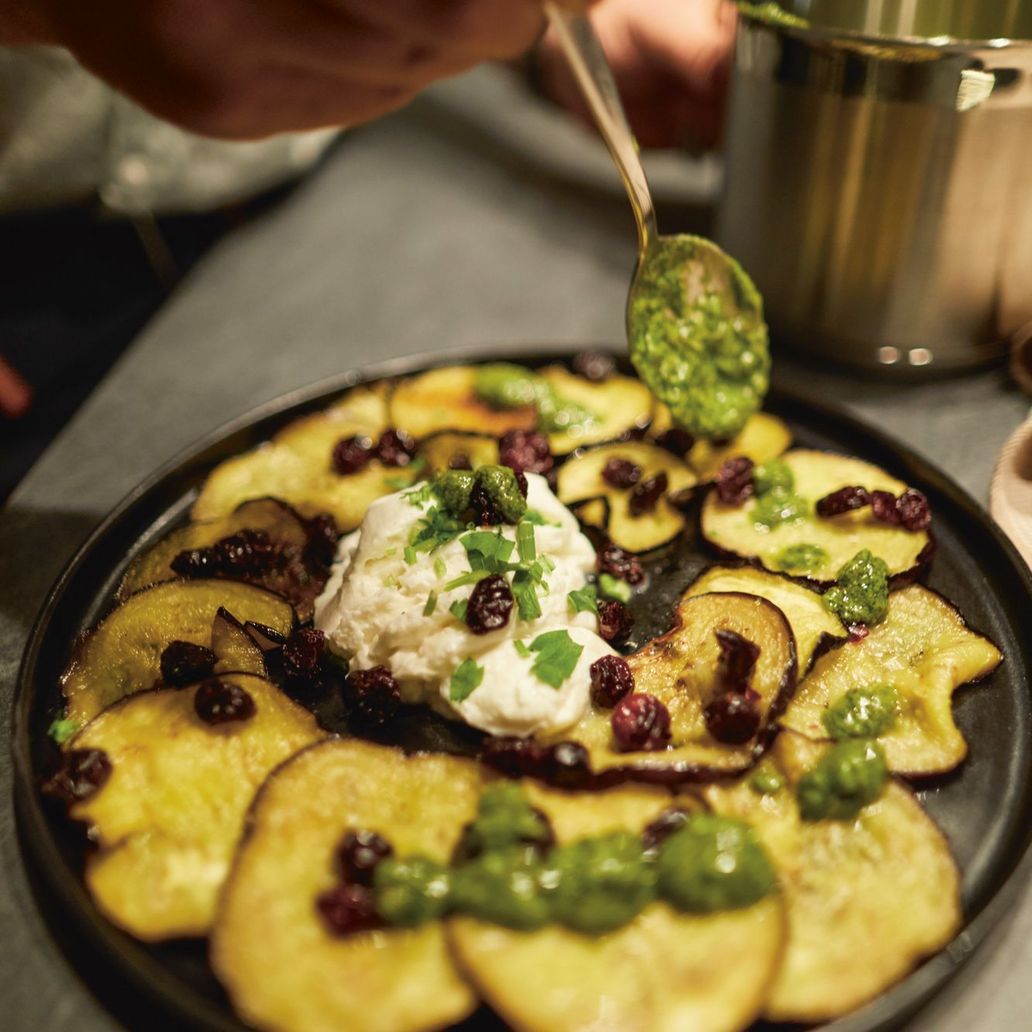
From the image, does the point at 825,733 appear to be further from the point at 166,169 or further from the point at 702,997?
the point at 166,169

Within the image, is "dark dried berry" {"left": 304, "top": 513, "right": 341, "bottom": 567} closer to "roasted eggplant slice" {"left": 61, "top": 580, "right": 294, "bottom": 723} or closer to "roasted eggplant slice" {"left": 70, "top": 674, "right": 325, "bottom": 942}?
"roasted eggplant slice" {"left": 61, "top": 580, "right": 294, "bottom": 723}

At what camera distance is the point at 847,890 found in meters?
Answer: 1.32

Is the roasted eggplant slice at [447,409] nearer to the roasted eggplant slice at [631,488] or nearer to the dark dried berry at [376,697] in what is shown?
the roasted eggplant slice at [631,488]

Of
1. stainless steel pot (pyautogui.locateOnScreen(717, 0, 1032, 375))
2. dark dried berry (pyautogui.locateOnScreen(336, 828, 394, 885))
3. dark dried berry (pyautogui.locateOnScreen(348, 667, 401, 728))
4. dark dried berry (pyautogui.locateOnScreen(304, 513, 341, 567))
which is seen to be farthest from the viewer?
stainless steel pot (pyautogui.locateOnScreen(717, 0, 1032, 375))

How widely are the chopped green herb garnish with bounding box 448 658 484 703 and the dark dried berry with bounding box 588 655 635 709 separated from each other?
0.19m

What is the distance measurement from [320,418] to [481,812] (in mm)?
1139

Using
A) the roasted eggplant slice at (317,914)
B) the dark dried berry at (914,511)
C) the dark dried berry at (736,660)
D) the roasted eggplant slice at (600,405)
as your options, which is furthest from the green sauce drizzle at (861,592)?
the roasted eggplant slice at (317,914)

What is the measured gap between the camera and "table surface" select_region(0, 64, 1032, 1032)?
1.40 meters

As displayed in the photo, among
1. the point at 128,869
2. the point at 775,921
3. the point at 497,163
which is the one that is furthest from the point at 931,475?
the point at 497,163

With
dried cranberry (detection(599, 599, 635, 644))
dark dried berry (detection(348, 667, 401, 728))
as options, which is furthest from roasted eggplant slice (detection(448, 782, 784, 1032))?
dried cranberry (detection(599, 599, 635, 644))

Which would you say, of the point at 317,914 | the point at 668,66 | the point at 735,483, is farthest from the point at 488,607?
the point at 668,66

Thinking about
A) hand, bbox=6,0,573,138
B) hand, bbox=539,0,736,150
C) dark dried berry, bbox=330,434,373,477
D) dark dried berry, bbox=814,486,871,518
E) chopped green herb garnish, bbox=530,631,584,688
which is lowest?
dark dried berry, bbox=330,434,373,477

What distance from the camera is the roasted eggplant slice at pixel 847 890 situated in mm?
1213

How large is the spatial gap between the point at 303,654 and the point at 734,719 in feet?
2.40
